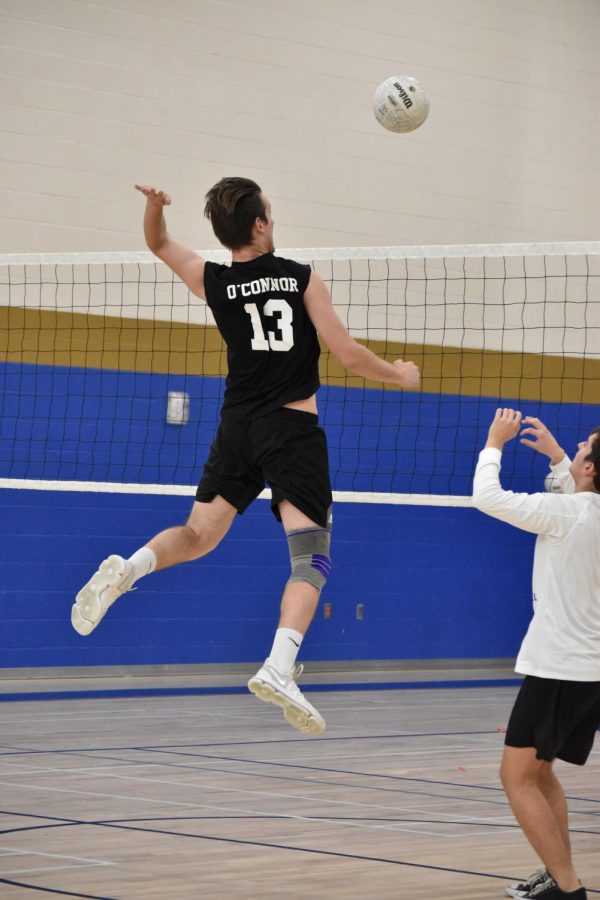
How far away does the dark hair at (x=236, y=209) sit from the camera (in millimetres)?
4449

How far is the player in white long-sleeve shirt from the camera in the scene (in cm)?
412

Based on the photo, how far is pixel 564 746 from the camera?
429 centimetres

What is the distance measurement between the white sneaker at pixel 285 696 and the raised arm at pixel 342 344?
1.07m

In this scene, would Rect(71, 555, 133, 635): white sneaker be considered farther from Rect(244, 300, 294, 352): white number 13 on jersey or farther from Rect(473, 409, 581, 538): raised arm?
Rect(473, 409, 581, 538): raised arm

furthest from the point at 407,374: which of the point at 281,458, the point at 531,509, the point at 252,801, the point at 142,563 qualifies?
the point at 252,801

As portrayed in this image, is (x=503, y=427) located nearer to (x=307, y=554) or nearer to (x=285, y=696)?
(x=307, y=554)

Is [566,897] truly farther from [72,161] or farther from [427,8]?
[427,8]

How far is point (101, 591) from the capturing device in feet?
14.9

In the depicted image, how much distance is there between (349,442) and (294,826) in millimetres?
6788

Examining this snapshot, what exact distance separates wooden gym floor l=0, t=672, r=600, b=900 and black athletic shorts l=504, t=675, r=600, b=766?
64cm

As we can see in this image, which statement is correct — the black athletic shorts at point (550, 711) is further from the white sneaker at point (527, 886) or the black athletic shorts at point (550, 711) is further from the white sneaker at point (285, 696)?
the white sneaker at point (285, 696)

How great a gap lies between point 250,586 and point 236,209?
782 cm

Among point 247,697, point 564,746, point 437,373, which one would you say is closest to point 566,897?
point 564,746

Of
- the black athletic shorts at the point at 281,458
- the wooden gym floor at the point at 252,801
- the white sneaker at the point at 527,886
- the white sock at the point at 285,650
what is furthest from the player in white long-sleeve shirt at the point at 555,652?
the white sock at the point at 285,650
